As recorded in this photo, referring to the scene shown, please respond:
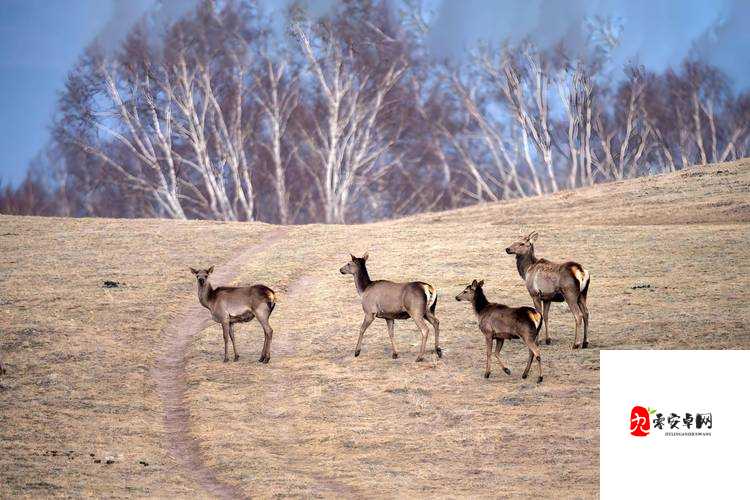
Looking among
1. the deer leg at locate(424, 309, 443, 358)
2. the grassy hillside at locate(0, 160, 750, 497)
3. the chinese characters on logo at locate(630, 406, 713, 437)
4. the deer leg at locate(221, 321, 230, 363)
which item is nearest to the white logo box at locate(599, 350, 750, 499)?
the chinese characters on logo at locate(630, 406, 713, 437)

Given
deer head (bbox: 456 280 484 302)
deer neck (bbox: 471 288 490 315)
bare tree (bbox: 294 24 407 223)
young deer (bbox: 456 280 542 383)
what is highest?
bare tree (bbox: 294 24 407 223)

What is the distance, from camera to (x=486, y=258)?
116 ft

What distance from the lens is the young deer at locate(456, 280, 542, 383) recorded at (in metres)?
21.0

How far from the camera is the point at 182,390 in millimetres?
23266

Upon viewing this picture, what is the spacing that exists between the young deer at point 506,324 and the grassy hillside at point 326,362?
58cm

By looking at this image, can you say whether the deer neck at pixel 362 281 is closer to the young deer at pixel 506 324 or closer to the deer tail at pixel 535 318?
the young deer at pixel 506 324

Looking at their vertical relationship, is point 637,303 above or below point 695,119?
below

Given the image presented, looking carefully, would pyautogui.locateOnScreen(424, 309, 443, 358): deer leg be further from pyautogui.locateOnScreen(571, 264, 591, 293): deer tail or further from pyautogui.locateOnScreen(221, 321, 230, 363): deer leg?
pyautogui.locateOnScreen(221, 321, 230, 363): deer leg

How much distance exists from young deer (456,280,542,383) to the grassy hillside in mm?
581

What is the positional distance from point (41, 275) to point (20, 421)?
15029mm

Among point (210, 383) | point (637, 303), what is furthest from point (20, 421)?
point (637, 303)

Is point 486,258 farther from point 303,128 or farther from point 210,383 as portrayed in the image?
point 303,128

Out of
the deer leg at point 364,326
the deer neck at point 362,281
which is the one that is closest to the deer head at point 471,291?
the deer leg at point 364,326

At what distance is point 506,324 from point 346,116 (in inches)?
1942
